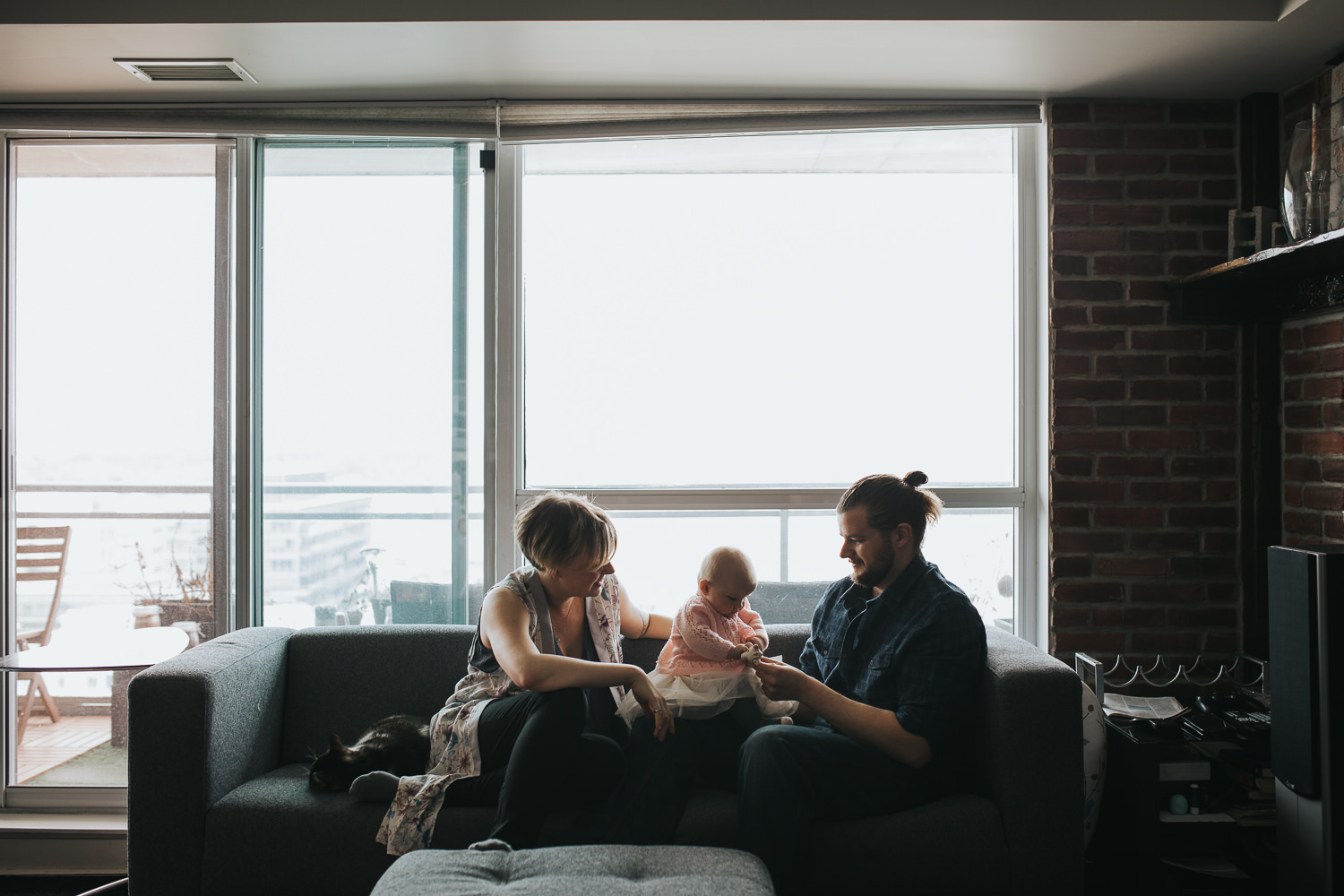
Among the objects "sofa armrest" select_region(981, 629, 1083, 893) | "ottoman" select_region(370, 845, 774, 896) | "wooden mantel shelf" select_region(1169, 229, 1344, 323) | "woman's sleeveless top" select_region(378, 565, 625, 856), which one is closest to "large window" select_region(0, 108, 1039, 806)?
"wooden mantel shelf" select_region(1169, 229, 1344, 323)

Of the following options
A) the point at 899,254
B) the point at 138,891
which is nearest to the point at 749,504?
Result: the point at 899,254

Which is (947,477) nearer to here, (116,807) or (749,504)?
(749,504)

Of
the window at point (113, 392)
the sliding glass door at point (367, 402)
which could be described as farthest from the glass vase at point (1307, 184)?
the window at point (113, 392)

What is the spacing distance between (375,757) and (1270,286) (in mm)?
2811

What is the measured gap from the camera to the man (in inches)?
71.6

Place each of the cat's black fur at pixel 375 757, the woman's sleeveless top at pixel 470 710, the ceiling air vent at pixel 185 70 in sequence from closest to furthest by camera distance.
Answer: the woman's sleeveless top at pixel 470 710
the cat's black fur at pixel 375 757
the ceiling air vent at pixel 185 70

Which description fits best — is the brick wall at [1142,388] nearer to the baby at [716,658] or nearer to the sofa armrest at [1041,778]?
the sofa armrest at [1041,778]

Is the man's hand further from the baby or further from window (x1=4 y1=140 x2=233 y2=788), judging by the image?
window (x1=4 y1=140 x2=233 y2=788)

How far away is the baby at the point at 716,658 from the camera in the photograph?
6.79 feet

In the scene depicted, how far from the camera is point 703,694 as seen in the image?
206 cm

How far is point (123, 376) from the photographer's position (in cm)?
283

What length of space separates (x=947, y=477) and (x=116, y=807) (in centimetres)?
292

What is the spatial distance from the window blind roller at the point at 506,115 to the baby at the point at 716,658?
1443 mm

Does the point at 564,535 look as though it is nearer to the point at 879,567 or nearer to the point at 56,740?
the point at 879,567
